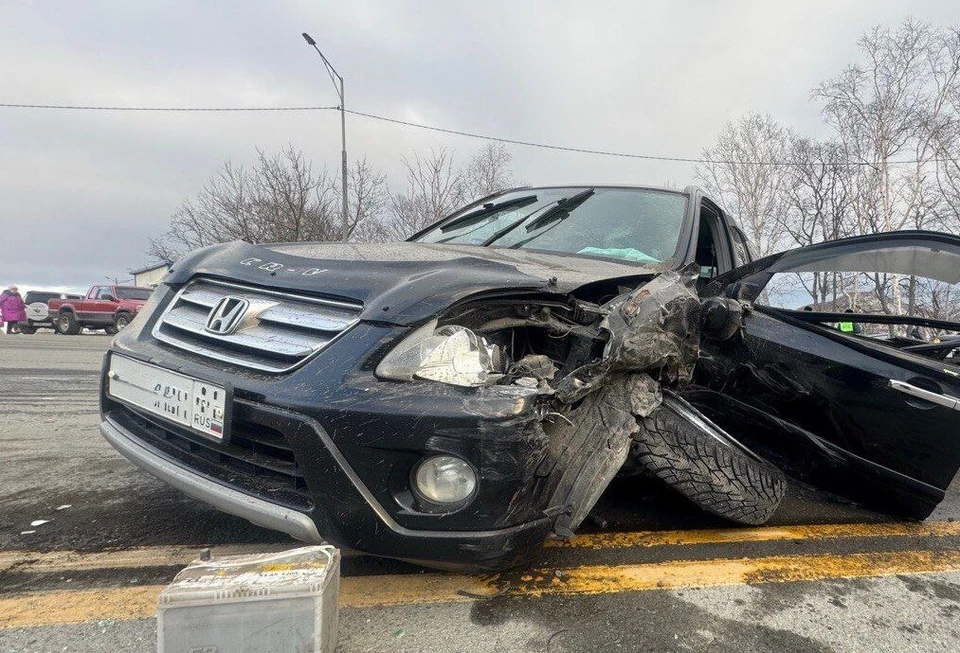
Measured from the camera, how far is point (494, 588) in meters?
1.84

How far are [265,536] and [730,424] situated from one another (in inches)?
85.7

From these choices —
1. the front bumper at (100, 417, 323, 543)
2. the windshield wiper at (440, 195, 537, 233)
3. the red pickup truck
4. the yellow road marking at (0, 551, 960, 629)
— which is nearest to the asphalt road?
the yellow road marking at (0, 551, 960, 629)

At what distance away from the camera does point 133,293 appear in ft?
68.2

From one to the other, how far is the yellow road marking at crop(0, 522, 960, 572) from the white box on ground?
0.77 m

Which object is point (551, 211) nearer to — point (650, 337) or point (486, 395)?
point (650, 337)

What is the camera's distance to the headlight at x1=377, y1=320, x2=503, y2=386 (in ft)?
5.17

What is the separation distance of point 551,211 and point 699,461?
173 cm

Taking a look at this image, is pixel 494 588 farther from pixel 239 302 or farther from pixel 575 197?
pixel 575 197

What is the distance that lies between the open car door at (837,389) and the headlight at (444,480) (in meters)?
1.43

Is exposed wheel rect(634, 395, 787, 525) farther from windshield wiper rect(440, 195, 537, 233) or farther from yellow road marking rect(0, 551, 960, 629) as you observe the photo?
windshield wiper rect(440, 195, 537, 233)

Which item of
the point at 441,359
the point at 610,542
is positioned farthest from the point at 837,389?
the point at 441,359

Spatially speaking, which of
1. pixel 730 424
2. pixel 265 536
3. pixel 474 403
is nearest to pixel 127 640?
pixel 265 536

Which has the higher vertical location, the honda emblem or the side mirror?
the side mirror

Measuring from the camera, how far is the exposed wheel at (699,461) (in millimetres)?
2043
